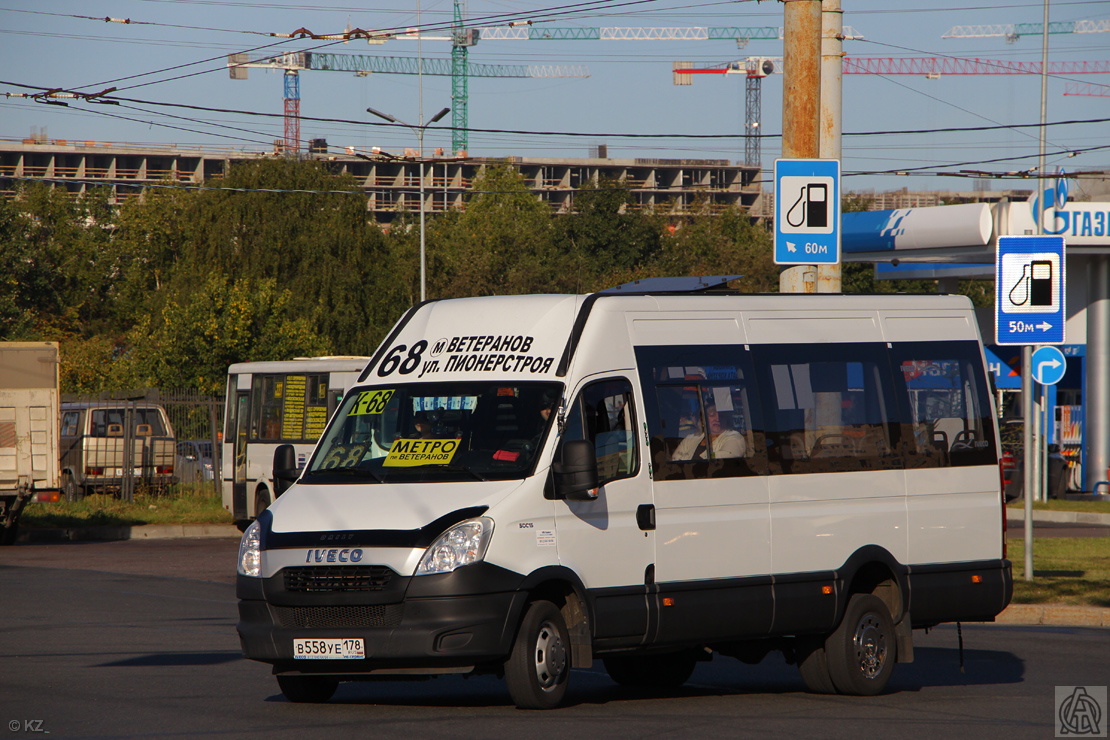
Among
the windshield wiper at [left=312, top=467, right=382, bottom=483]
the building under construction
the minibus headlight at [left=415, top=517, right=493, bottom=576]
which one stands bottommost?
the minibus headlight at [left=415, top=517, right=493, bottom=576]

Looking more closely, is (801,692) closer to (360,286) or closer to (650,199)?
(360,286)

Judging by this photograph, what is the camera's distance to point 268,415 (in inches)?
1054

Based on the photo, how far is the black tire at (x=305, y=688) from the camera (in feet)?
29.9

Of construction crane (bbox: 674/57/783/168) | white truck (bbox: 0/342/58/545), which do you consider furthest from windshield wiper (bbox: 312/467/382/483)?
construction crane (bbox: 674/57/783/168)

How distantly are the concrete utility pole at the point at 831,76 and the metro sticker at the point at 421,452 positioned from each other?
24.1 ft

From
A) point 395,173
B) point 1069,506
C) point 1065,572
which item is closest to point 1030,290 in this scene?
point 1065,572

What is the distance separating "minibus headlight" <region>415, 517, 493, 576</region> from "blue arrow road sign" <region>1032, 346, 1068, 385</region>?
59.6 feet

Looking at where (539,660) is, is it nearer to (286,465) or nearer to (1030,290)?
(286,465)

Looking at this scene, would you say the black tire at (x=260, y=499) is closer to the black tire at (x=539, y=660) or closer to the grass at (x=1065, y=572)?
the grass at (x=1065, y=572)

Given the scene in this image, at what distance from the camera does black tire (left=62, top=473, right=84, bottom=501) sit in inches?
1190

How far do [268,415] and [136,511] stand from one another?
3651 millimetres

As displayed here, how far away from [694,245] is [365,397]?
95.1m

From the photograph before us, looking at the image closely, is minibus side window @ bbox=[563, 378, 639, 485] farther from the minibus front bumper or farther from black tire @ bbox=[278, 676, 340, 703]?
black tire @ bbox=[278, 676, 340, 703]

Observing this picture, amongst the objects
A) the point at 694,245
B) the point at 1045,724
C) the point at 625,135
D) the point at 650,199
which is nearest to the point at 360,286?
the point at 625,135
